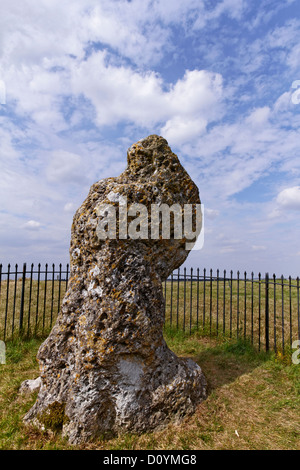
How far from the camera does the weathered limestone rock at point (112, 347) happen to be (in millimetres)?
3699

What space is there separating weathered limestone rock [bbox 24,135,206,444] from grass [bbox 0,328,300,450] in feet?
0.60

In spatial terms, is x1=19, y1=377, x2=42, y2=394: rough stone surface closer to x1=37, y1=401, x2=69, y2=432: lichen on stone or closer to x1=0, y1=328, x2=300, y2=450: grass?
x1=0, y1=328, x2=300, y2=450: grass

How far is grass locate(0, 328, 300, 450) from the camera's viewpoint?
361 centimetres

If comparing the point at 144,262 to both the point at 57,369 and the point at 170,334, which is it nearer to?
the point at 57,369

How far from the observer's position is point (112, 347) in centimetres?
370

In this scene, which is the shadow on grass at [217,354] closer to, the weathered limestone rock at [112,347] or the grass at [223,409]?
the grass at [223,409]

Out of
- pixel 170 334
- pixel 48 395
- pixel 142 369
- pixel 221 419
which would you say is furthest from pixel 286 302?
pixel 48 395

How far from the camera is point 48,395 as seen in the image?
387cm

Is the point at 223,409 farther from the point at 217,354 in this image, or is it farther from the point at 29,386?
the point at 29,386

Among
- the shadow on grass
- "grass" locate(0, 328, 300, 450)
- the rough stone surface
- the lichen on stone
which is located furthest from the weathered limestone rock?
the shadow on grass

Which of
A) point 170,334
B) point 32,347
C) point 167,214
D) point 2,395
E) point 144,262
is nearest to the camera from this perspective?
point 144,262

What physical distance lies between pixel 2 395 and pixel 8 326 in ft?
12.8
